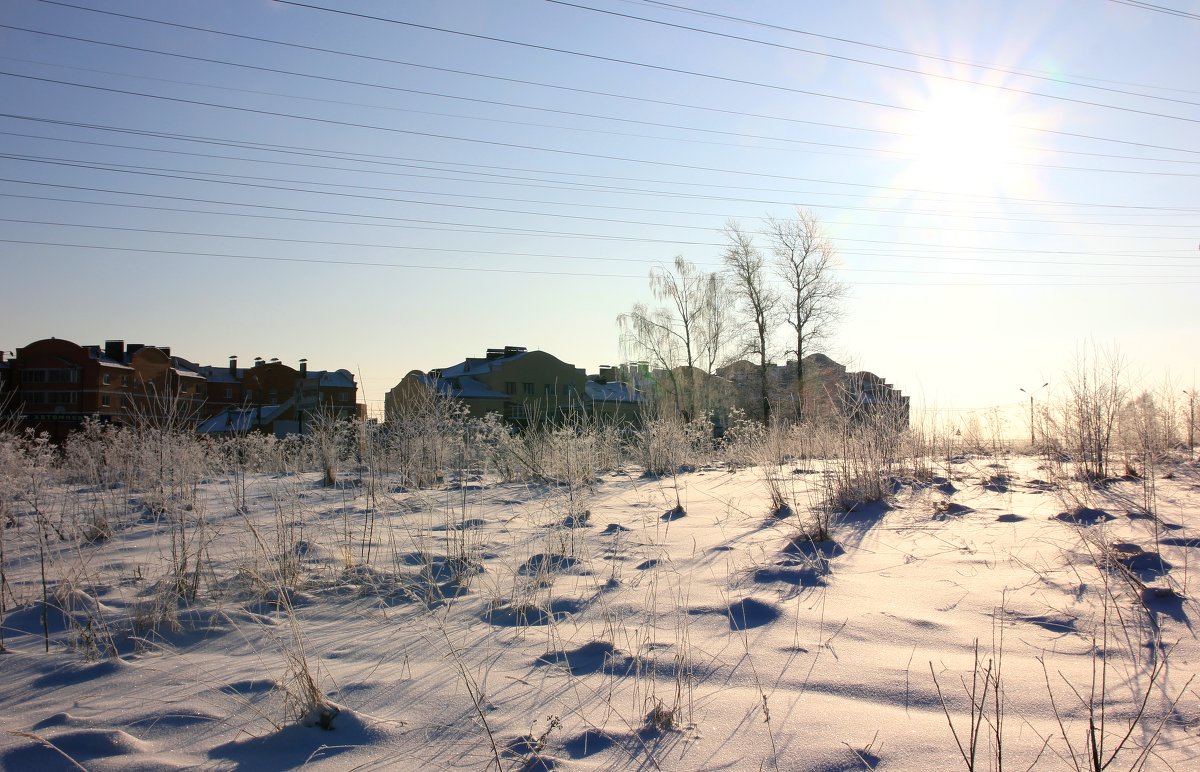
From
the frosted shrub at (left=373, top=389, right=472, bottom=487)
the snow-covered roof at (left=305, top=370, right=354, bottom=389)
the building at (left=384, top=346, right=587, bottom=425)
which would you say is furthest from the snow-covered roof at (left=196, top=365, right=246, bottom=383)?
the frosted shrub at (left=373, top=389, right=472, bottom=487)

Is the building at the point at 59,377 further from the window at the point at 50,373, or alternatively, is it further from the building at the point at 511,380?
the building at the point at 511,380

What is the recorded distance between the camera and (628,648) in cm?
248

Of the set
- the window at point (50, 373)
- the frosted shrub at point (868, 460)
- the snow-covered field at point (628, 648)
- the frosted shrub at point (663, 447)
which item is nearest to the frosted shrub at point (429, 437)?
the frosted shrub at point (663, 447)

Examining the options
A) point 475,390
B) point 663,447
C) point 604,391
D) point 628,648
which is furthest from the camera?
point 604,391

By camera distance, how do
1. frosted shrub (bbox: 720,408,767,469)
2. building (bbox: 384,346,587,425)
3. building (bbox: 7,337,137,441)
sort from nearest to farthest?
frosted shrub (bbox: 720,408,767,469)
building (bbox: 7,337,137,441)
building (bbox: 384,346,587,425)

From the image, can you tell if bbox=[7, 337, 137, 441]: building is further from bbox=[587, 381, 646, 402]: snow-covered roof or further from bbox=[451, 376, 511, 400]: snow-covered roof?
bbox=[587, 381, 646, 402]: snow-covered roof

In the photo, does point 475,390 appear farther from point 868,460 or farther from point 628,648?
point 628,648

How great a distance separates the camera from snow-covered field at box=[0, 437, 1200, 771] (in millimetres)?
1783

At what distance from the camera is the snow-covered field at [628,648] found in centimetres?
178

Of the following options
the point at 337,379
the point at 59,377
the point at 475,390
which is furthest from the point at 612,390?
the point at 59,377

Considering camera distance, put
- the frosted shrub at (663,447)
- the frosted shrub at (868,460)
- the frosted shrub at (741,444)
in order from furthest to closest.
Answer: the frosted shrub at (741,444)
the frosted shrub at (663,447)
the frosted shrub at (868,460)

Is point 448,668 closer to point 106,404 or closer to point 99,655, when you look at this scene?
point 99,655

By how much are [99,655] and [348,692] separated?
1143 mm

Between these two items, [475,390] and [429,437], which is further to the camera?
[475,390]
